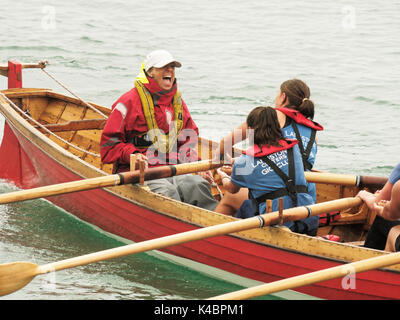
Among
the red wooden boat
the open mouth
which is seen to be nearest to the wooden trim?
the red wooden boat

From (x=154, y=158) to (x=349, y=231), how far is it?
2.07 meters

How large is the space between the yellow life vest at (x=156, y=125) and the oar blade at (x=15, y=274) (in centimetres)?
223

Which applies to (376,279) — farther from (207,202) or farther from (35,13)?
(35,13)

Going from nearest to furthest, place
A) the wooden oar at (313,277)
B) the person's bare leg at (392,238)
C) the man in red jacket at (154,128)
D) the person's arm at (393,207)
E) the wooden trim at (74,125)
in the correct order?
the wooden oar at (313,277) < the person's arm at (393,207) < the person's bare leg at (392,238) < the man in red jacket at (154,128) < the wooden trim at (74,125)

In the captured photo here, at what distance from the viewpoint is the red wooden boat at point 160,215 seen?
17.9ft

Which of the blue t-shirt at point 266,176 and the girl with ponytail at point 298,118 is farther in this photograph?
the girl with ponytail at point 298,118

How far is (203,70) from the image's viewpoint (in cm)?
1662

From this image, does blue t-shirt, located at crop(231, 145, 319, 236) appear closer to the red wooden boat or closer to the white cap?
the red wooden boat

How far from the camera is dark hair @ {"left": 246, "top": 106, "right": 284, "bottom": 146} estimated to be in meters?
5.36

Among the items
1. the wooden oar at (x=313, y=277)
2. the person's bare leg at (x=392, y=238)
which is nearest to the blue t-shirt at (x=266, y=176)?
the person's bare leg at (x=392, y=238)

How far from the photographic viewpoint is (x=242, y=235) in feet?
19.3

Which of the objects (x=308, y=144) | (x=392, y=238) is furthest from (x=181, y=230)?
(x=392, y=238)

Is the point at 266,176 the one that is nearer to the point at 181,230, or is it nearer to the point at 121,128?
the point at 181,230

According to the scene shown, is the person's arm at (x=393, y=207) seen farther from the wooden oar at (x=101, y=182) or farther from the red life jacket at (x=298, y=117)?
the wooden oar at (x=101, y=182)
